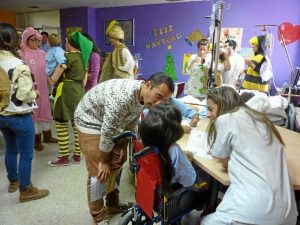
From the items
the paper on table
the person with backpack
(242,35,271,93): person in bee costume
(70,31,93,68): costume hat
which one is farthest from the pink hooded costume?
(242,35,271,93): person in bee costume

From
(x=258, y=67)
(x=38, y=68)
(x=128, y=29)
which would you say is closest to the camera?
(x=38, y=68)

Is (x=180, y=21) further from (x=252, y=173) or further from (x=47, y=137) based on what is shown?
(x=252, y=173)

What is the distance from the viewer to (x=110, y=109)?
1381 mm

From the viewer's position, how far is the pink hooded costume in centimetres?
280

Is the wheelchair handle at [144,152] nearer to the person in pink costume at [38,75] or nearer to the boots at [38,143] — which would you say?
the person in pink costume at [38,75]

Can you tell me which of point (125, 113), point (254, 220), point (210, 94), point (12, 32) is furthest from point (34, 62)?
point (254, 220)

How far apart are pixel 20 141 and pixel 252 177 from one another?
5.24 feet

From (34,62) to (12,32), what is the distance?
1.20m

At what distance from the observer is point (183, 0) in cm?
492

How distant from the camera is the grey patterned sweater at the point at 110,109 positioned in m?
1.38

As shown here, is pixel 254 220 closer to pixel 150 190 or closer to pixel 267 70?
pixel 150 190

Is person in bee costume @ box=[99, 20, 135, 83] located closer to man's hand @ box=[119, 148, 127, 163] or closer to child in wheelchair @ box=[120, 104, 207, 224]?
man's hand @ box=[119, 148, 127, 163]

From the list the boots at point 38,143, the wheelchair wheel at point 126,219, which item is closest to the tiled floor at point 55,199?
the boots at point 38,143

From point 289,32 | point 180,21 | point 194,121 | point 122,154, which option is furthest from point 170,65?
point 122,154
